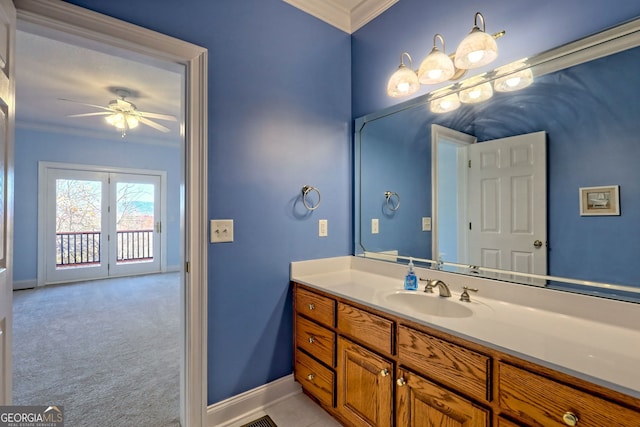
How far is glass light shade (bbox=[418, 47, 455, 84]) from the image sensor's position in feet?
4.92

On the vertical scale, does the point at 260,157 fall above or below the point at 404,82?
below

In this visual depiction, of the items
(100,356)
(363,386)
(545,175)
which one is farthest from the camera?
(100,356)

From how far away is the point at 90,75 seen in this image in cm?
299

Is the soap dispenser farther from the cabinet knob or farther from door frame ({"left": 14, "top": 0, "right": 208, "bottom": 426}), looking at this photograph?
door frame ({"left": 14, "top": 0, "right": 208, "bottom": 426})

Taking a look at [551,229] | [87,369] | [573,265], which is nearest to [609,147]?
[551,229]

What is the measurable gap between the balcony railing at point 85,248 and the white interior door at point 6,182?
4809 mm

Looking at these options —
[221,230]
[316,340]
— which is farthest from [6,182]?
[316,340]

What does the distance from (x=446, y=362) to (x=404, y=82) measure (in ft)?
4.86

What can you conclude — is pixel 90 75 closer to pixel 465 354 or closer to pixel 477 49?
pixel 477 49

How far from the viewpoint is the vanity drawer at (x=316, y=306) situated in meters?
1.58

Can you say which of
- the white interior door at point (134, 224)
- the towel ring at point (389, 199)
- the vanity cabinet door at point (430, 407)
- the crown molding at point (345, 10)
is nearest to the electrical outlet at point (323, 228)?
the towel ring at point (389, 199)

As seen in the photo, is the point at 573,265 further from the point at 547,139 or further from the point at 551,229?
the point at 547,139

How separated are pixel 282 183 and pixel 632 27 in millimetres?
1699

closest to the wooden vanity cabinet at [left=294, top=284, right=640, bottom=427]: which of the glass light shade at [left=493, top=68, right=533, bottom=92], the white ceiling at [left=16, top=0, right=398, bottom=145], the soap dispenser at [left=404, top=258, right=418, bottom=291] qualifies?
the soap dispenser at [left=404, top=258, right=418, bottom=291]
